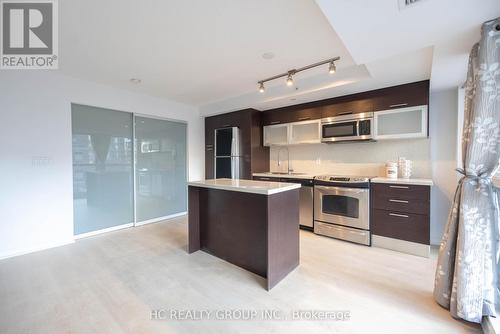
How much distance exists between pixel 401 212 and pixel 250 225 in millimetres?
2000

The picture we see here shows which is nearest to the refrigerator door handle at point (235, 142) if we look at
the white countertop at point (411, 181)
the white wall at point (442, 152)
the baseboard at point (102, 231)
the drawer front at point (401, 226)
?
the baseboard at point (102, 231)

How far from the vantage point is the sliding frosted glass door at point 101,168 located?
11.4ft

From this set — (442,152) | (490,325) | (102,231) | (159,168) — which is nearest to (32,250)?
(102,231)

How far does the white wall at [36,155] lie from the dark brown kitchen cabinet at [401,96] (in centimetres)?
437

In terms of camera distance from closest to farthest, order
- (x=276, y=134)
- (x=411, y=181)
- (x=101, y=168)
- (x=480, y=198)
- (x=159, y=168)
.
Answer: (x=480, y=198)
(x=411, y=181)
(x=101, y=168)
(x=276, y=134)
(x=159, y=168)

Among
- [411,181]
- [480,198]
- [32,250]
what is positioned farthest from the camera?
[32,250]

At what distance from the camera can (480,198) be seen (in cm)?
159

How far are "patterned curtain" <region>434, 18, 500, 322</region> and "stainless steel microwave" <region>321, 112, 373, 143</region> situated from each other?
63.0 inches

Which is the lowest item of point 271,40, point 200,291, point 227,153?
point 200,291

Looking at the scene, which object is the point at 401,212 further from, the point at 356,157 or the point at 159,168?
the point at 159,168

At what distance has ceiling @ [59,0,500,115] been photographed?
1671mm

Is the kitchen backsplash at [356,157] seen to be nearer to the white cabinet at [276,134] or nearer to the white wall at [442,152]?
the white wall at [442,152]

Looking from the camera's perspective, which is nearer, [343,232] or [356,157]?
[343,232]

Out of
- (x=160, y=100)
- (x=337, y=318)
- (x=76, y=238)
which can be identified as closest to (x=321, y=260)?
(x=337, y=318)
